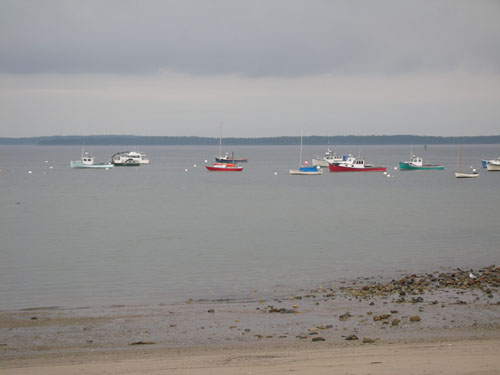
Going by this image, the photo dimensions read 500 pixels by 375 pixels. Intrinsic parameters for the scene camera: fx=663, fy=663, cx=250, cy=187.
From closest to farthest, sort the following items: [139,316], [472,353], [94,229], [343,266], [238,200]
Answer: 1. [472,353]
2. [139,316]
3. [343,266]
4. [94,229]
5. [238,200]

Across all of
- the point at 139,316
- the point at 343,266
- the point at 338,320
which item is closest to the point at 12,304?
the point at 139,316

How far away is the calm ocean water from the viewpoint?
24766 mm

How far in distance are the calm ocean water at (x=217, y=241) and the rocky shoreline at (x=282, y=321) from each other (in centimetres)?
211

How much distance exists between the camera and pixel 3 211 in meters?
57.8

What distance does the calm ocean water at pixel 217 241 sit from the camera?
81.3 feet

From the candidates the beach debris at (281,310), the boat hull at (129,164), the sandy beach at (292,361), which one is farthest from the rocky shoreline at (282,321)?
the boat hull at (129,164)

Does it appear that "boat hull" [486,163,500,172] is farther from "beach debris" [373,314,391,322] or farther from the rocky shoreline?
"beach debris" [373,314,391,322]

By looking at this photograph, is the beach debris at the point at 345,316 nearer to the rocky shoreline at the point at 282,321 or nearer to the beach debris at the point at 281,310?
the rocky shoreline at the point at 282,321

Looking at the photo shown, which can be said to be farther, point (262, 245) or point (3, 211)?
point (3, 211)

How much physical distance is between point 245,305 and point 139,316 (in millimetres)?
3364

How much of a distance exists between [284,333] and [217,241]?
2166cm

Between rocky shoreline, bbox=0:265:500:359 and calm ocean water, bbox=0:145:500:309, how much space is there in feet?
6.93

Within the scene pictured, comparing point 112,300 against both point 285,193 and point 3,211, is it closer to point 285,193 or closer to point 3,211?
point 3,211

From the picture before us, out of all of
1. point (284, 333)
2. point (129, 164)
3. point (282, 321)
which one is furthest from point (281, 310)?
point (129, 164)
